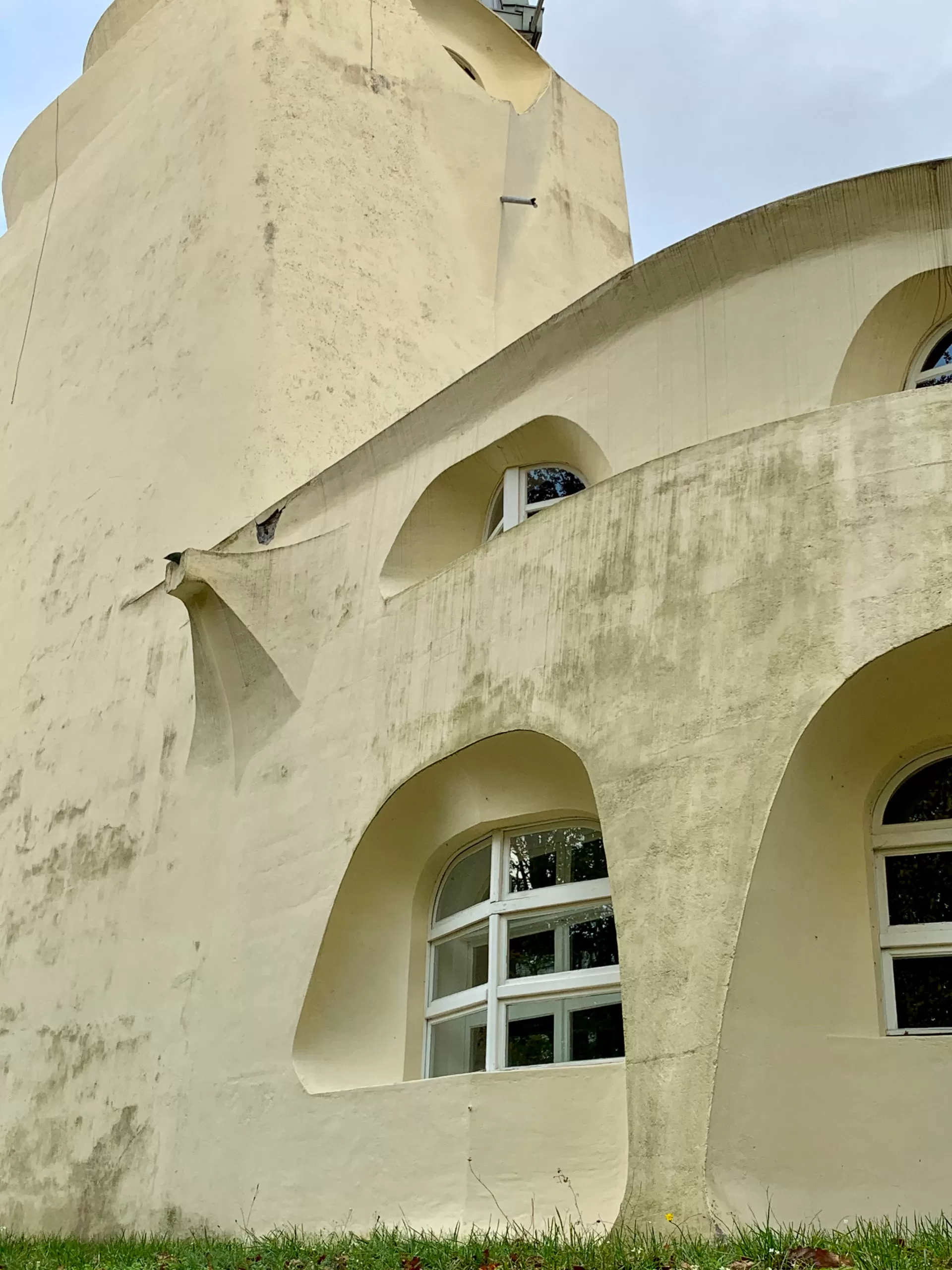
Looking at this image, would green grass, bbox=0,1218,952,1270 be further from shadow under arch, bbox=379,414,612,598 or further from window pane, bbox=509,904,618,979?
shadow under arch, bbox=379,414,612,598

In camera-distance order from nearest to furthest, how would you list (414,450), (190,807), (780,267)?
(780,267)
(414,450)
(190,807)

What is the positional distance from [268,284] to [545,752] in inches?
279

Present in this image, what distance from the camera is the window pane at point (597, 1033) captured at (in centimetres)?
858

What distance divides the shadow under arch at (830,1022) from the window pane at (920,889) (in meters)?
0.14

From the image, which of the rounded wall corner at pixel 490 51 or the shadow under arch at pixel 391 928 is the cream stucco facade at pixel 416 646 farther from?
the rounded wall corner at pixel 490 51

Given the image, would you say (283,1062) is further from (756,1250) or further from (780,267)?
(780,267)

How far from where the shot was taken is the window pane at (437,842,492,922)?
32.9 feet

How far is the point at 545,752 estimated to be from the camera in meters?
9.27

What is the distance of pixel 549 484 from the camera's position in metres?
10.9

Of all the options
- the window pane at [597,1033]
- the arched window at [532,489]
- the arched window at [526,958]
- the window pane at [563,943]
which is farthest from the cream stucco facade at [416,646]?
the window pane at [563,943]

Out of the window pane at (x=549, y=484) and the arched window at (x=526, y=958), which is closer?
the arched window at (x=526, y=958)

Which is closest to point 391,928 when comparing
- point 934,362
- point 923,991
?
point 923,991

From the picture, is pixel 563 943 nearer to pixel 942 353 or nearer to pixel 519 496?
pixel 519 496

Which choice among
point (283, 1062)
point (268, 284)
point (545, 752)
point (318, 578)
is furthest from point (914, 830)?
point (268, 284)
